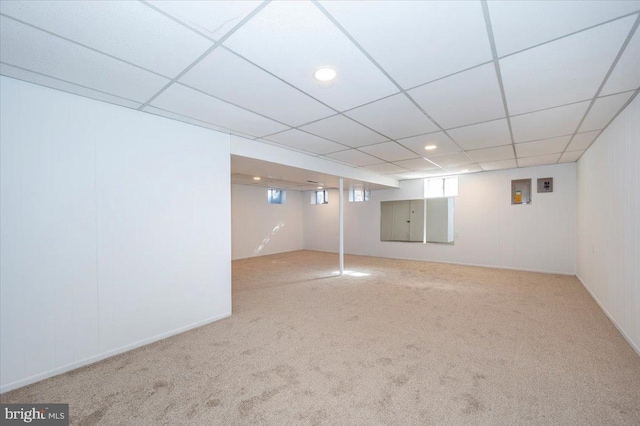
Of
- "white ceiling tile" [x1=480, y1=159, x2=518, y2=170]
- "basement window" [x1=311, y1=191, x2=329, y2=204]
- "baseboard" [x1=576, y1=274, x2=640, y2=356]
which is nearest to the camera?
"baseboard" [x1=576, y1=274, x2=640, y2=356]

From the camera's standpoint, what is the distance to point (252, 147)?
3941 millimetres

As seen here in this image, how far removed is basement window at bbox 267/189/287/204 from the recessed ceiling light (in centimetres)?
761

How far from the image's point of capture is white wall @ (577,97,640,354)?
8.64 ft

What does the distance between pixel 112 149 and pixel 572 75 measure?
13.5 ft

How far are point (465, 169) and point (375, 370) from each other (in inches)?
221

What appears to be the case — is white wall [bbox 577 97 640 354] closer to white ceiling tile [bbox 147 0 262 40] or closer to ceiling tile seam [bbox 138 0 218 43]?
white ceiling tile [bbox 147 0 262 40]

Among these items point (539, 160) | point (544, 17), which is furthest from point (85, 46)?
point (539, 160)

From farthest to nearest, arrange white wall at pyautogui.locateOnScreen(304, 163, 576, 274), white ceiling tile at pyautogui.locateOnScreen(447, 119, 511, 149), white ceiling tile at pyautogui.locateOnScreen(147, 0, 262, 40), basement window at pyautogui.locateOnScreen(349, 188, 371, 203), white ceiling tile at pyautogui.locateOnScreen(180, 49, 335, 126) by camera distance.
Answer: basement window at pyautogui.locateOnScreen(349, 188, 371, 203) < white wall at pyautogui.locateOnScreen(304, 163, 576, 274) < white ceiling tile at pyautogui.locateOnScreen(447, 119, 511, 149) < white ceiling tile at pyautogui.locateOnScreen(180, 49, 335, 126) < white ceiling tile at pyautogui.locateOnScreen(147, 0, 262, 40)

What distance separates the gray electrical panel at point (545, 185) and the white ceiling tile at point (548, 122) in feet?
9.42

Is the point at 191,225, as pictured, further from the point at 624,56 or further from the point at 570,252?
the point at 570,252

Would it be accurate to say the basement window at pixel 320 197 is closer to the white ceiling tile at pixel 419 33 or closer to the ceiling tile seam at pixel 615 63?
the ceiling tile seam at pixel 615 63

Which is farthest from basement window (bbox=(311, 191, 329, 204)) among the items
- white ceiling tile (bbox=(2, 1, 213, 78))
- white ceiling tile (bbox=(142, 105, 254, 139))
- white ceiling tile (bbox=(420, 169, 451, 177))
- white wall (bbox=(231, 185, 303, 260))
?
white ceiling tile (bbox=(2, 1, 213, 78))

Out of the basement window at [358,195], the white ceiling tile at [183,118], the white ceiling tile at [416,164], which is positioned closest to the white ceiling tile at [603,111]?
the white ceiling tile at [416,164]

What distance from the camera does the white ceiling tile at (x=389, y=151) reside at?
427 centimetres
